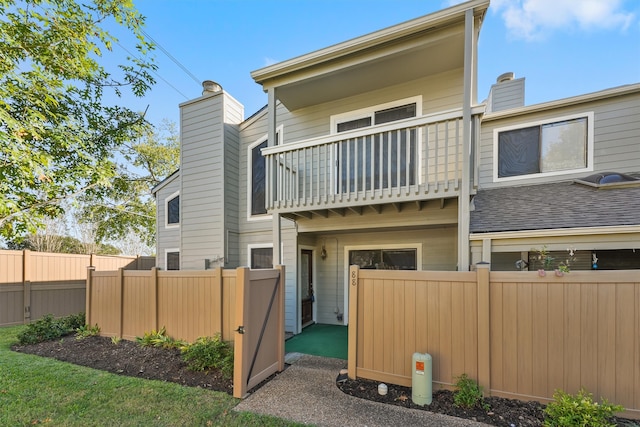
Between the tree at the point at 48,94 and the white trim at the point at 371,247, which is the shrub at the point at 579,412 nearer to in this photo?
the white trim at the point at 371,247

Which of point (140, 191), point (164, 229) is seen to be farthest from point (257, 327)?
point (140, 191)

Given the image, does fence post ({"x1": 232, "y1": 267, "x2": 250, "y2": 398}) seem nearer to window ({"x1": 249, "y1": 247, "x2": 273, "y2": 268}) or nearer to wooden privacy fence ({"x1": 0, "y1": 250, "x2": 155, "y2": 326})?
window ({"x1": 249, "y1": 247, "x2": 273, "y2": 268})

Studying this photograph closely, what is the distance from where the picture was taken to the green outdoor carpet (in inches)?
208

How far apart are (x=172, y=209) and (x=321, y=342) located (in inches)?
249

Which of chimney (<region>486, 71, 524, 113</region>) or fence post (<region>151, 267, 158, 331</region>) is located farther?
chimney (<region>486, 71, 524, 113</region>)

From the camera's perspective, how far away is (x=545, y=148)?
589 cm

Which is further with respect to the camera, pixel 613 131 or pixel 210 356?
pixel 613 131

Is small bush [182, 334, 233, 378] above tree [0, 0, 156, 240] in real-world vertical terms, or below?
below

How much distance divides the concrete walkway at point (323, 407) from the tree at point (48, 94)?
4.16 m

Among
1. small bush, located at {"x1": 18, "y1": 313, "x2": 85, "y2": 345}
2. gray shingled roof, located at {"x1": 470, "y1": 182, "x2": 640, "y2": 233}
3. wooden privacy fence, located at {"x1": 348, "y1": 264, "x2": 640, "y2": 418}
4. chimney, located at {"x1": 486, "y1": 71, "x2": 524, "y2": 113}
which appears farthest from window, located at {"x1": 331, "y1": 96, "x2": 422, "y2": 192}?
small bush, located at {"x1": 18, "y1": 313, "x2": 85, "y2": 345}

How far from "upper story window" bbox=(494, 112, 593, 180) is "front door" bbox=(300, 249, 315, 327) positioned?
4833 millimetres

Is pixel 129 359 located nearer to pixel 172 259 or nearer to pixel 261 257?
pixel 261 257

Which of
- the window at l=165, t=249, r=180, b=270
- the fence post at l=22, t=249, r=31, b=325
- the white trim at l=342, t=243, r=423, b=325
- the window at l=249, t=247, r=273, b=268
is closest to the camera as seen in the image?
the white trim at l=342, t=243, r=423, b=325

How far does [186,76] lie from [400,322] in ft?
44.5
